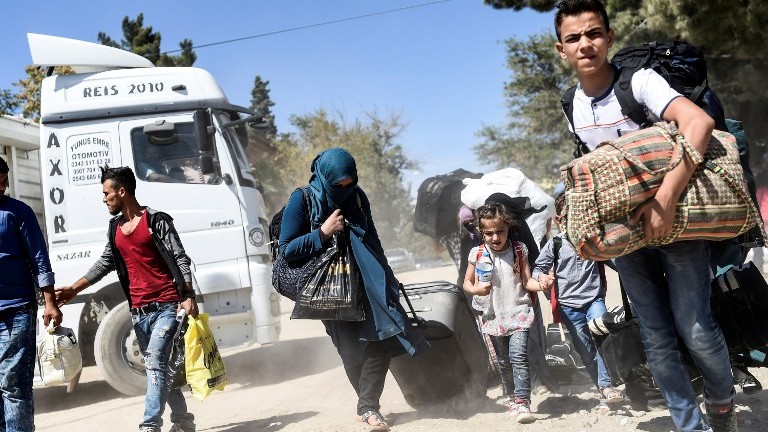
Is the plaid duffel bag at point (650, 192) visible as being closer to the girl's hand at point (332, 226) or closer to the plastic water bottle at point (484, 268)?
the girl's hand at point (332, 226)

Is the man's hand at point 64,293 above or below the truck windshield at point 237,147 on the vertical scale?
below

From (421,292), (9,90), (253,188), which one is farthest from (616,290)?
(9,90)

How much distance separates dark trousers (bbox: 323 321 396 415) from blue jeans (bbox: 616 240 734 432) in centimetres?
208

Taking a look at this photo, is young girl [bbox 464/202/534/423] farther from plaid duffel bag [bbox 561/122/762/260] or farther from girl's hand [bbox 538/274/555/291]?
plaid duffel bag [bbox 561/122/762/260]

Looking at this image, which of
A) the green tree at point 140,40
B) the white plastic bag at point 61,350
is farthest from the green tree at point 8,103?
the white plastic bag at point 61,350

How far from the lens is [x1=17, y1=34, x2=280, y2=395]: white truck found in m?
7.98

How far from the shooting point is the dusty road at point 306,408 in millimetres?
4750

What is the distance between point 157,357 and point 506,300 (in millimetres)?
2307

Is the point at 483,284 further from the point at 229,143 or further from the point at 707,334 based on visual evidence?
the point at 229,143

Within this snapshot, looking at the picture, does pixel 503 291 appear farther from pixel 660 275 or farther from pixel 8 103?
pixel 8 103

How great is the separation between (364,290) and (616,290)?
332 inches

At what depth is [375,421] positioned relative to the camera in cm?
495

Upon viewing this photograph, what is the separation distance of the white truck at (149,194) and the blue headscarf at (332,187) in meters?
3.10

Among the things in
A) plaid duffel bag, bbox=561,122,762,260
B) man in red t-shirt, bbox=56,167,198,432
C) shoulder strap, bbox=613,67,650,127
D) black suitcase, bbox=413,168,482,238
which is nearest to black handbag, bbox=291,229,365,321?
man in red t-shirt, bbox=56,167,198,432
